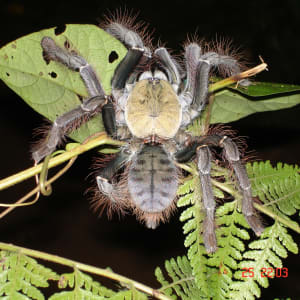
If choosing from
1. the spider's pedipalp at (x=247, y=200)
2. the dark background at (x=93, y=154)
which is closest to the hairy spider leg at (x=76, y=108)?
the spider's pedipalp at (x=247, y=200)

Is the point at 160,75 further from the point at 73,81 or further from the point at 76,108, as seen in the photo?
Result: the point at 76,108

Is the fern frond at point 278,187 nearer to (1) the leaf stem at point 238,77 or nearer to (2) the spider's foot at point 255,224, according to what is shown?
(2) the spider's foot at point 255,224

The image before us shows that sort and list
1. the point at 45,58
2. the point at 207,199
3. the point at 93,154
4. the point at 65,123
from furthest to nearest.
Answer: the point at 93,154 → the point at 45,58 → the point at 65,123 → the point at 207,199

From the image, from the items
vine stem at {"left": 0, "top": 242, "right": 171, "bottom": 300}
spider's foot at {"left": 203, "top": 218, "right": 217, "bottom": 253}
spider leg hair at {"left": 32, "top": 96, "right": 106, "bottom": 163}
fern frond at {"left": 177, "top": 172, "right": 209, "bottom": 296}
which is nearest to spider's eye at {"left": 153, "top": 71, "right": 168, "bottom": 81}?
spider leg hair at {"left": 32, "top": 96, "right": 106, "bottom": 163}

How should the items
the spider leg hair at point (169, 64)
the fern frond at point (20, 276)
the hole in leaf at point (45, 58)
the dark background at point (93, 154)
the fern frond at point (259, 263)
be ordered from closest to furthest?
the fern frond at point (20, 276)
the fern frond at point (259, 263)
the hole in leaf at point (45, 58)
the spider leg hair at point (169, 64)
the dark background at point (93, 154)

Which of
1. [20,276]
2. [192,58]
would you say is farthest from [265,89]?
[20,276]

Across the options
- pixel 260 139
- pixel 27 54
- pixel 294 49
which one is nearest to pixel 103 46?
pixel 27 54
